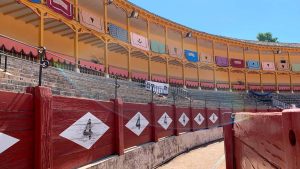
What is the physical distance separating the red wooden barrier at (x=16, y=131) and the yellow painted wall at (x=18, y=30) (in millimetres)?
14071

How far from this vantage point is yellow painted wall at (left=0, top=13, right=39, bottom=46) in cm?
1812

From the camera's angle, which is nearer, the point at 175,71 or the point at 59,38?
the point at 59,38

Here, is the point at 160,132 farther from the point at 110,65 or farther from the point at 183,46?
the point at 183,46

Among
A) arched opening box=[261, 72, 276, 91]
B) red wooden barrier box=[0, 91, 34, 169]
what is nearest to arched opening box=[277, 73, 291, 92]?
arched opening box=[261, 72, 276, 91]

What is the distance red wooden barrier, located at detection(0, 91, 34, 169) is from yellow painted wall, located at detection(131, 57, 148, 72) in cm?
2496

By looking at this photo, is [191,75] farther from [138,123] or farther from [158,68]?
[138,123]

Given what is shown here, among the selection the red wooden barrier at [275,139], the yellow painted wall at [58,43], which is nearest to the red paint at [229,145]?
the red wooden barrier at [275,139]

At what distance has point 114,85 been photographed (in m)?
10.8

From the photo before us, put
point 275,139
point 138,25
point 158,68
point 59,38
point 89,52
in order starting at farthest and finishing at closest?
point 158,68
point 138,25
point 89,52
point 59,38
point 275,139

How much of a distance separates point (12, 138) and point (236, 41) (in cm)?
3572

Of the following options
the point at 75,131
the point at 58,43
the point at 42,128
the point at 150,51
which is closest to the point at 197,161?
the point at 75,131

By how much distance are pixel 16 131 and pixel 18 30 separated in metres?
15.7

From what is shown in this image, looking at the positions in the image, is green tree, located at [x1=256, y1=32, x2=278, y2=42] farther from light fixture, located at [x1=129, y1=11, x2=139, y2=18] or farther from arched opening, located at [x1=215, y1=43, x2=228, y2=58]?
light fixture, located at [x1=129, y1=11, x2=139, y2=18]

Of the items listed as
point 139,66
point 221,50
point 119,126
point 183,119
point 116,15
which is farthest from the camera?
point 221,50
